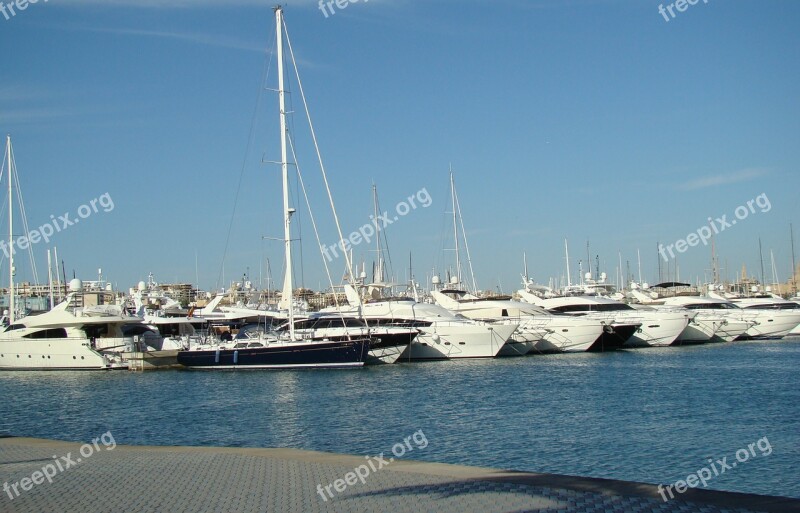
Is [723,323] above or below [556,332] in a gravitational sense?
below

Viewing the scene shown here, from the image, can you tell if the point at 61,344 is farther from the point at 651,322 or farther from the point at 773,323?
the point at 773,323

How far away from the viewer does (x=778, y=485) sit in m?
17.2

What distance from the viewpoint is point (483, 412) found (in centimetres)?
2764

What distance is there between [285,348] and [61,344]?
14.6m

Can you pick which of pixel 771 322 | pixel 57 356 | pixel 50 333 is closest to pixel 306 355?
pixel 57 356

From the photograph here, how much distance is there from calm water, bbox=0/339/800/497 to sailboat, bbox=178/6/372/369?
33.0 inches

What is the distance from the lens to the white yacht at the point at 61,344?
48562 mm

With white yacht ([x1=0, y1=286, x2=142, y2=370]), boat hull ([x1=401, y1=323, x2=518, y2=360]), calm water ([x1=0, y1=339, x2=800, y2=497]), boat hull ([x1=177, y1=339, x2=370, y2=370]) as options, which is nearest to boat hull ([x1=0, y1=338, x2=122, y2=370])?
white yacht ([x1=0, y1=286, x2=142, y2=370])

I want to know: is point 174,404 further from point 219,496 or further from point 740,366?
point 740,366

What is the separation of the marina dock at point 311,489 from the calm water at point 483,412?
5.94 meters

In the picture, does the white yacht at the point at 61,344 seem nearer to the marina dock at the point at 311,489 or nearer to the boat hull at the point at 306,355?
the boat hull at the point at 306,355

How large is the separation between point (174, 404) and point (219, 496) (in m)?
20.4

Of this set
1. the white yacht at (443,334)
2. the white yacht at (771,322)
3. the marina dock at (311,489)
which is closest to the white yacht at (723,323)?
the white yacht at (771,322)

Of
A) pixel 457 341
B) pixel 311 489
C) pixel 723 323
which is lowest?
pixel 723 323
